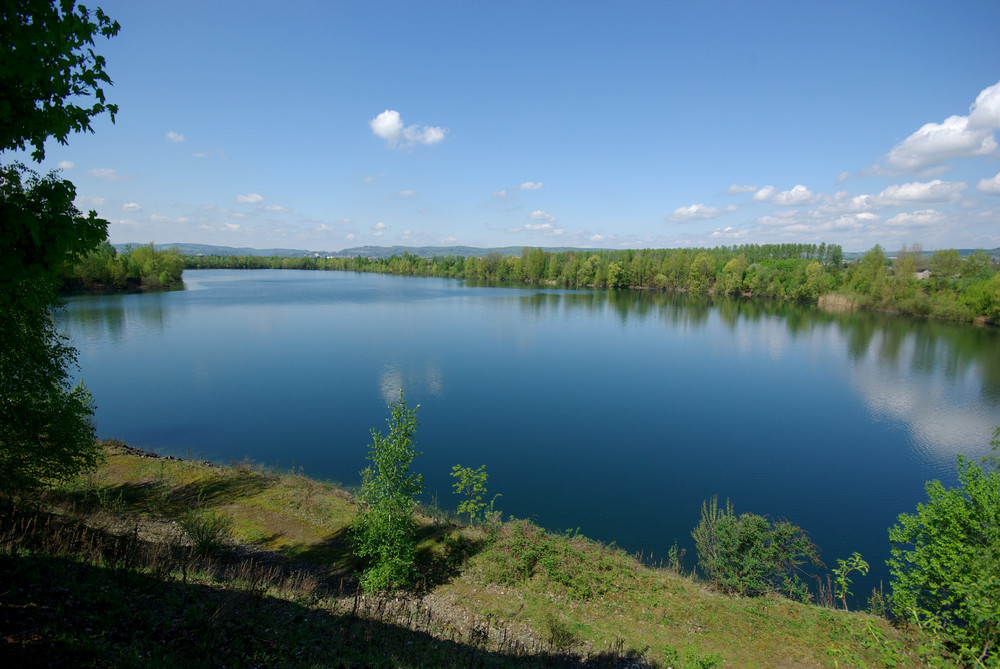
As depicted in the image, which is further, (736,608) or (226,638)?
(736,608)

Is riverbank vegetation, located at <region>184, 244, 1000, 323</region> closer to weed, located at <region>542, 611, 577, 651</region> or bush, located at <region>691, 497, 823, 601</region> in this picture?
bush, located at <region>691, 497, 823, 601</region>

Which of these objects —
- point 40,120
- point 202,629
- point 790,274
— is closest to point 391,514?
point 202,629

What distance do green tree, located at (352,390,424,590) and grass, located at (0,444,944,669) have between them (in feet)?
1.79

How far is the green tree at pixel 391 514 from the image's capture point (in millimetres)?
8711

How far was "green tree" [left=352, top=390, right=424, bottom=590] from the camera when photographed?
8711mm

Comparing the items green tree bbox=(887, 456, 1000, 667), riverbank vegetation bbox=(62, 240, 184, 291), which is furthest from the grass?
riverbank vegetation bbox=(62, 240, 184, 291)

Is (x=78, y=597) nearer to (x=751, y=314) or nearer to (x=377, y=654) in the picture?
(x=377, y=654)

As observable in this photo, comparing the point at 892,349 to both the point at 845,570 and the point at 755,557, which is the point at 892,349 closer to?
the point at 755,557

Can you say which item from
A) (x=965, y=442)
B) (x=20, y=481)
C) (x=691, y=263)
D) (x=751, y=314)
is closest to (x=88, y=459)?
(x=20, y=481)

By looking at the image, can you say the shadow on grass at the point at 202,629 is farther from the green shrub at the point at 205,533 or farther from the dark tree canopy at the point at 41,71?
the dark tree canopy at the point at 41,71

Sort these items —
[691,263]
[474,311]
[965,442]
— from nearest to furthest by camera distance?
1. [965,442]
2. [474,311]
3. [691,263]

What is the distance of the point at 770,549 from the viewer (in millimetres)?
10039

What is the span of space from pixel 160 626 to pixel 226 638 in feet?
2.22

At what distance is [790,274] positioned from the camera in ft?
273
